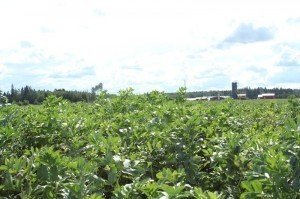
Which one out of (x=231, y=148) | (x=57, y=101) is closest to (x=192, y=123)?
(x=231, y=148)

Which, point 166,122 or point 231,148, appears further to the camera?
point 166,122

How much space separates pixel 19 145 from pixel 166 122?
5.40 feet

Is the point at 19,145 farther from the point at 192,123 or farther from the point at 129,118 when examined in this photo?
the point at 192,123

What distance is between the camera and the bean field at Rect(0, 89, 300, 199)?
238cm

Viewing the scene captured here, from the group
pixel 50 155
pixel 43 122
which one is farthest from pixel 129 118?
pixel 50 155

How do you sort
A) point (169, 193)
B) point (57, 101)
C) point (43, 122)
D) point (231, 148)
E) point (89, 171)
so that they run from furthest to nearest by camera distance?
point (57, 101), point (43, 122), point (231, 148), point (89, 171), point (169, 193)

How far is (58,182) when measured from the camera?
2.64 meters

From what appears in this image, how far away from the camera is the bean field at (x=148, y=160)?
2.38 meters

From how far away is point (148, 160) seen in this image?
12.7 ft

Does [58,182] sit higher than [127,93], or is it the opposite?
[127,93]

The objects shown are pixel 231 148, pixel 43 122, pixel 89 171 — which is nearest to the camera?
pixel 89 171

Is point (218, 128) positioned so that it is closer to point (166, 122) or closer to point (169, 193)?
point (166, 122)

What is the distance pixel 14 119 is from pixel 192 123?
2140 mm

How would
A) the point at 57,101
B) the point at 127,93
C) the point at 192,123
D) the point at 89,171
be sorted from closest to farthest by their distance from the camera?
the point at 89,171 → the point at 192,123 → the point at 57,101 → the point at 127,93
